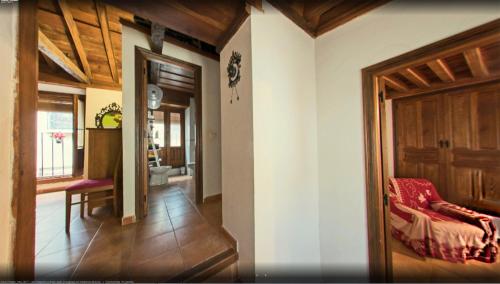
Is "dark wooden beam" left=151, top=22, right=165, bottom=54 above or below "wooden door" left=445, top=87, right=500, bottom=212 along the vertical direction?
above

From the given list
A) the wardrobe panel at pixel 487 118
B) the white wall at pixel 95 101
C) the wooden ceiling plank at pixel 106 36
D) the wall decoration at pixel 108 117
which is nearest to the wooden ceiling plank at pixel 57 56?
the white wall at pixel 95 101

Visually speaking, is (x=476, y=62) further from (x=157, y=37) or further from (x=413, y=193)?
(x=157, y=37)

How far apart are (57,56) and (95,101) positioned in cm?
141

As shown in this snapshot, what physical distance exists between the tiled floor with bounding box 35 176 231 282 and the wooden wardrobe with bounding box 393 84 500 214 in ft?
12.5

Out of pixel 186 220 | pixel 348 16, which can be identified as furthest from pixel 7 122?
pixel 348 16

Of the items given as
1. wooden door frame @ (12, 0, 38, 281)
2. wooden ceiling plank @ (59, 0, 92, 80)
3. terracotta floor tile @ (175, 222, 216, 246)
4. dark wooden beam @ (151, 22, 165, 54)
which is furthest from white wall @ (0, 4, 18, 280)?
wooden ceiling plank @ (59, 0, 92, 80)

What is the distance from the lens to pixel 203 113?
95.6 inches

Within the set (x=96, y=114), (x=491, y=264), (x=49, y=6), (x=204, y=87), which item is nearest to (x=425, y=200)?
(x=491, y=264)

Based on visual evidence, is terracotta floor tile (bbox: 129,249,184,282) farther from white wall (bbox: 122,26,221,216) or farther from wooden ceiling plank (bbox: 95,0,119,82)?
wooden ceiling plank (bbox: 95,0,119,82)

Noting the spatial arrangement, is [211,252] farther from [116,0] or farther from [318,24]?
[318,24]

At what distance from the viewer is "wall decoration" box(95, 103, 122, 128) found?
11.9 ft

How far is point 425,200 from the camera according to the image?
2.36 m

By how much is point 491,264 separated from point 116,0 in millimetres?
4223

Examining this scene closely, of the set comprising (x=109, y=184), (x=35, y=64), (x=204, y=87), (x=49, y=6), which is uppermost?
(x=49, y=6)
